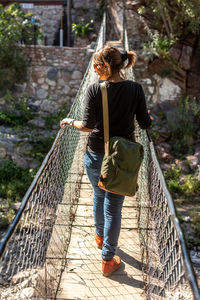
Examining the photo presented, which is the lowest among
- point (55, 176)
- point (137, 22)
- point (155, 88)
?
point (55, 176)

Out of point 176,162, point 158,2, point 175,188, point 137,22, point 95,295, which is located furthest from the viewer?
point 137,22

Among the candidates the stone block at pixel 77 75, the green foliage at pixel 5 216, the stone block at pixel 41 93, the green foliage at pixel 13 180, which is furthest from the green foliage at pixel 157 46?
the green foliage at pixel 5 216

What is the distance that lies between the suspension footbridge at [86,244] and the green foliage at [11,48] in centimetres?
509

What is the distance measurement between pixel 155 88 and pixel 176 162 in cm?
199

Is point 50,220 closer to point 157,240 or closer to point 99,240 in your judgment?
point 99,240

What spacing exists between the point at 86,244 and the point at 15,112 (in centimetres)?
575

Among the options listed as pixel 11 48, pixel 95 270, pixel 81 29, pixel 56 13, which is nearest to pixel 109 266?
pixel 95 270

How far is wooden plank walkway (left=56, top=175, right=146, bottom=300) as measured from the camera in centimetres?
166

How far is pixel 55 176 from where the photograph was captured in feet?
7.18

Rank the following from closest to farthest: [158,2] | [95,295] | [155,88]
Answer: [95,295]
[158,2]
[155,88]

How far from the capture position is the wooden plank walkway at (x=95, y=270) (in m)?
1.66

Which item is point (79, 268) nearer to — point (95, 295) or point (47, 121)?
point (95, 295)

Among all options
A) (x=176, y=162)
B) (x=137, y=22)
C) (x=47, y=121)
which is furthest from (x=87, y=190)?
(x=137, y=22)

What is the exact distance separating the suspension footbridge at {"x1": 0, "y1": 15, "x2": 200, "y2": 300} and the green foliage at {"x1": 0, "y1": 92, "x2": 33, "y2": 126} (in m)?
4.68
